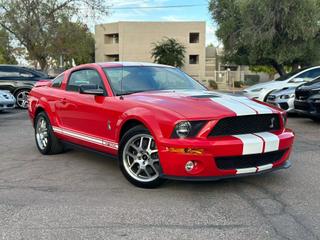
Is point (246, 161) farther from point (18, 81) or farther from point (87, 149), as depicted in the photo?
point (18, 81)

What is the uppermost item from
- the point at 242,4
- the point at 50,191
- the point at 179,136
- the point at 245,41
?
the point at 242,4

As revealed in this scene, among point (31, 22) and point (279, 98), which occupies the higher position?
point (31, 22)

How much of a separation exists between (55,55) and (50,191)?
102ft

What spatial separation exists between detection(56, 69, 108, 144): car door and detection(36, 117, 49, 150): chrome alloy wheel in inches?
25.3

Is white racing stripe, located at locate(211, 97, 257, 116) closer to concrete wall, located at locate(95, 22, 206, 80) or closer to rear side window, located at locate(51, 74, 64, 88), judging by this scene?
rear side window, located at locate(51, 74, 64, 88)

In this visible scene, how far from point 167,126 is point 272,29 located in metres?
20.3

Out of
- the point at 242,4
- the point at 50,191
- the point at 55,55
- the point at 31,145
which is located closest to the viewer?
the point at 50,191

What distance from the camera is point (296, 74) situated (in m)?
13.6

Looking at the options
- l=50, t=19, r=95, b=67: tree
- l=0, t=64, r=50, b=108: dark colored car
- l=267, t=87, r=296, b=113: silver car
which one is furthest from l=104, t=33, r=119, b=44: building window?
l=267, t=87, r=296, b=113: silver car

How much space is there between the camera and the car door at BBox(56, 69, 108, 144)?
5.57 meters

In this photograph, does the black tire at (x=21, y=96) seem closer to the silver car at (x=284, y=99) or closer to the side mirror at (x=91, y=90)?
the silver car at (x=284, y=99)

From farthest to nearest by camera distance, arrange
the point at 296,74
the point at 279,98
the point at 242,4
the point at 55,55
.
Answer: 1. the point at 55,55
2. the point at 242,4
3. the point at 296,74
4. the point at 279,98

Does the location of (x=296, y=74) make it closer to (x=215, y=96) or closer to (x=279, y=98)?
(x=279, y=98)

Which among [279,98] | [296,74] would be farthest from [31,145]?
[296,74]
